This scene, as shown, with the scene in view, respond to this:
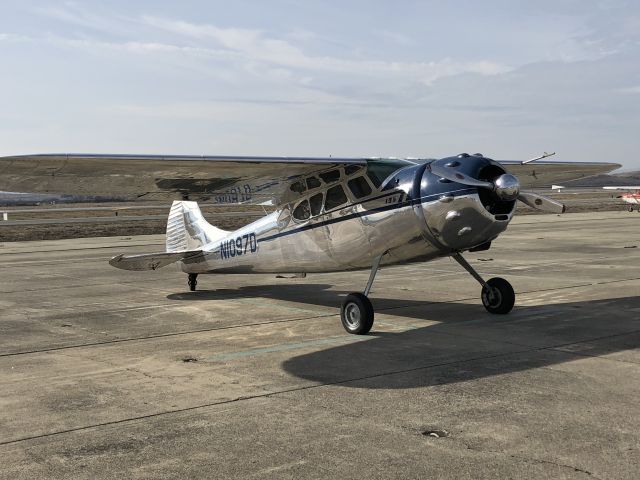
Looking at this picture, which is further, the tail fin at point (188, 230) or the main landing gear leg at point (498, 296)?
the tail fin at point (188, 230)

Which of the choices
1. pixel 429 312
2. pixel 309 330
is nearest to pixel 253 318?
pixel 309 330

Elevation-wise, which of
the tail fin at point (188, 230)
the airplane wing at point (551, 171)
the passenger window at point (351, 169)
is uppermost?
the airplane wing at point (551, 171)

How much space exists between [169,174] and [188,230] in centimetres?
447

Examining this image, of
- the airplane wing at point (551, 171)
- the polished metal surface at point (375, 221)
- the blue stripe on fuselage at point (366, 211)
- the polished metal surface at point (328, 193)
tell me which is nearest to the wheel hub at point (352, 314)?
the polished metal surface at point (375, 221)

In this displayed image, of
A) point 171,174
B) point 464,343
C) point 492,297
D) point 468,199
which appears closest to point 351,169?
point 468,199

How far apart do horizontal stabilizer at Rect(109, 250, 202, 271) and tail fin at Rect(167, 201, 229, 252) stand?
346 mm

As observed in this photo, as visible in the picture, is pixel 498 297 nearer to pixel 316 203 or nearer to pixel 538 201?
pixel 538 201

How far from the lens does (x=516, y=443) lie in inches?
199

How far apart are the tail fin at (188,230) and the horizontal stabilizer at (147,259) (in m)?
0.35

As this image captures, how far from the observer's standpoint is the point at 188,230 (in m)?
14.7

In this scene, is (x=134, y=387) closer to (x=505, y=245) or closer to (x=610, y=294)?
(x=610, y=294)

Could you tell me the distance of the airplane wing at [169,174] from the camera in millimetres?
9062

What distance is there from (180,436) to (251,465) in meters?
0.88

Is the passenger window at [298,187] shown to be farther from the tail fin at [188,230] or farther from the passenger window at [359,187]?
the tail fin at [188,230]
